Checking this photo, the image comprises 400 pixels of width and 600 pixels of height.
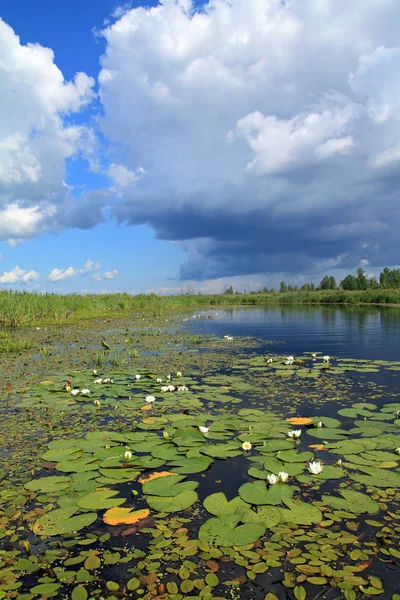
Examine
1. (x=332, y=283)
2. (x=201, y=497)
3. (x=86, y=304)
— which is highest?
(x=332, y=283)

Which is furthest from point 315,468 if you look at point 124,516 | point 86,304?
point 86,304

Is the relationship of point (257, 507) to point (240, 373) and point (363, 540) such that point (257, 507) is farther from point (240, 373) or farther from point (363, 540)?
point (240, 373)

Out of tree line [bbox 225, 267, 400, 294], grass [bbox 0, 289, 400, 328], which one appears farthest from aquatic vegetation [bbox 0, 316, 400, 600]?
tree line [bbox 225, 267, 400, 294]

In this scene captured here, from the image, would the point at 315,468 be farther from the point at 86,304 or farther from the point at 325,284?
the point at 325,284

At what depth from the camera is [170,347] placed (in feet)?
40.8

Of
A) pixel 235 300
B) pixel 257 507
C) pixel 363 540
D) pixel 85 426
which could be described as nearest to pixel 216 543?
pixel 257 507

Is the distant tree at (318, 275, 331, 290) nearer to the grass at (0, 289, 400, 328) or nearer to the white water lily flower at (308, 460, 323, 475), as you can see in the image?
the grass at (0, 289, 400, 328)

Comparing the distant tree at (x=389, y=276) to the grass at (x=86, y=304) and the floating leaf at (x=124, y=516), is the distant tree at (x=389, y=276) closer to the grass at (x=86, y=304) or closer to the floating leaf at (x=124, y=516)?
the grass at (x=86, y=304)

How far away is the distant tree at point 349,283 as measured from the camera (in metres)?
66.1

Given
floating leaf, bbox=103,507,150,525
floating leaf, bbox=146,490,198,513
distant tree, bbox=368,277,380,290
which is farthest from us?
distant tree, bbox=368,277,380,290

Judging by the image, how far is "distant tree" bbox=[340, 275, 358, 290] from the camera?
217ft

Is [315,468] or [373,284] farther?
[373,284]

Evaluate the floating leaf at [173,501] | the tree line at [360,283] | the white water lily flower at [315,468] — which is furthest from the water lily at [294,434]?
the tree line at [360,283]

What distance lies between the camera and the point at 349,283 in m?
67.5
